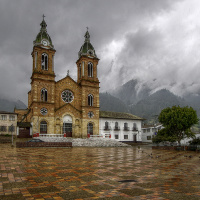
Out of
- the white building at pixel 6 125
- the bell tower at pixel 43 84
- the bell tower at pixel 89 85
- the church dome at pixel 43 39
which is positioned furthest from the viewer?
the bell tower at pixel 89 85

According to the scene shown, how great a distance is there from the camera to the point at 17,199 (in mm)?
5473

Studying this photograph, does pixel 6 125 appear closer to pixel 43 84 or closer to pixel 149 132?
pixel 43 84

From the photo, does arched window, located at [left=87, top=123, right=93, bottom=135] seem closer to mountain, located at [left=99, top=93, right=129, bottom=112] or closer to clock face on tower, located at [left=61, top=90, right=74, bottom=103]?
clock face on tower, located at [left=61, top=90, right=74, bottom=103]

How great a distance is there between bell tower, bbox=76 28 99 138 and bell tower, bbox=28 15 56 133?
772cm

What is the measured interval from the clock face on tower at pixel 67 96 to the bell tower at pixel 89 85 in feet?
9.59

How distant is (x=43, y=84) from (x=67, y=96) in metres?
6.43

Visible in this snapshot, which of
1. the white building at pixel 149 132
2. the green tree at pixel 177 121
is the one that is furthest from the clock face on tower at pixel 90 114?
the white building at pixel 149 132

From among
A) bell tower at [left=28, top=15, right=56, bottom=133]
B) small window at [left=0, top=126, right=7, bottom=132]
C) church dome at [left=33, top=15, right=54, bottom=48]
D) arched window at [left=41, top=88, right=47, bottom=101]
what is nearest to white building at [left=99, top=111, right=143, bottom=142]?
bell tower at [left=28, top=15, right=56, bottom=133]

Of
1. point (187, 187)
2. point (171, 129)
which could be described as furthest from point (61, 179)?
point (171, 129)

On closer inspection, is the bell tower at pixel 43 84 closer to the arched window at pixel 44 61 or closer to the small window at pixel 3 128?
the arched window at pixel 44 61

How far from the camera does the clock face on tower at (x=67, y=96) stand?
47031mm

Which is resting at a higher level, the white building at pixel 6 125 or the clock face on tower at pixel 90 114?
the clock face on tower at pixel 90 114

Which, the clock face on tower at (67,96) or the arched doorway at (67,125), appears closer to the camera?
the arched doorway at (67,125)

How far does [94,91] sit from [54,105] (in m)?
11.1
